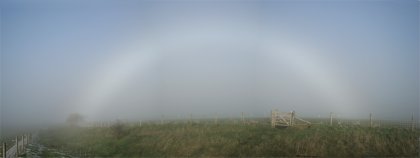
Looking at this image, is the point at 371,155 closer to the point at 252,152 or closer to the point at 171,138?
the point at 252,152

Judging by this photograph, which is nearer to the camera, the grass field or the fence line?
the fence line

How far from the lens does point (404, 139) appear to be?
31.6 metres

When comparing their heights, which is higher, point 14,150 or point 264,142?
point 264,142

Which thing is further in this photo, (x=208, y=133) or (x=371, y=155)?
(x=208, y=133)

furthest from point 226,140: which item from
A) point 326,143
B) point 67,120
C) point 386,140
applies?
point 67,120

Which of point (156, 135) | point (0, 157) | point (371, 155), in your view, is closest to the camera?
point (0, 157)

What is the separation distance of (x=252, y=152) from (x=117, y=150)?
1247 centimetres

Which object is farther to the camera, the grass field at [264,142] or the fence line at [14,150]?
the grass field at [264,142]

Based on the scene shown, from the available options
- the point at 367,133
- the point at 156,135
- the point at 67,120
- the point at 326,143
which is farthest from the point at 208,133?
the point at 67,120

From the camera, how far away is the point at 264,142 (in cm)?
3189

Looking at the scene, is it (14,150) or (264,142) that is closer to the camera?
(264,142)

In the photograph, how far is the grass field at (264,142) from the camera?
30656 millimetres

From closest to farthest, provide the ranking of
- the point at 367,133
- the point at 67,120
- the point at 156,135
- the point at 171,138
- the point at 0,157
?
the point at 0,157 → the point at 367,133 → the point at 171,138 → the point at 156,135 → the point at 67,120

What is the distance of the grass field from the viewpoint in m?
30.7
